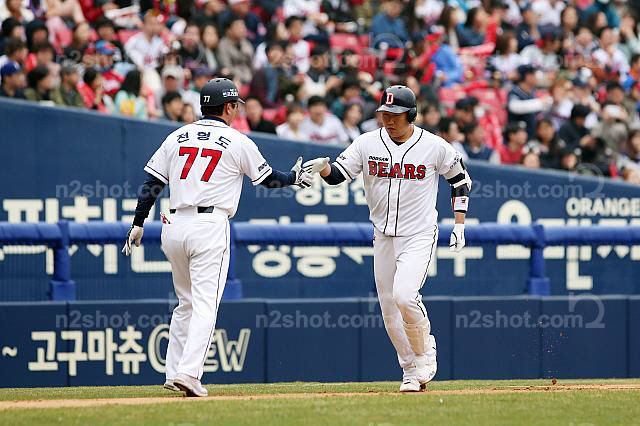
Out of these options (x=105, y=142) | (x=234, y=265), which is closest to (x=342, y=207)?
(x=234, y=265)

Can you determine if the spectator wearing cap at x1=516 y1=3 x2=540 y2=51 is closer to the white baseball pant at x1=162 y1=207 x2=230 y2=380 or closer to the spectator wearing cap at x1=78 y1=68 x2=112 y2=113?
the spectator wearing cap at x1=78 y1=68 x2=112 y2=113

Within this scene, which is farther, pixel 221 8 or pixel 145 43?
pixel 221 8

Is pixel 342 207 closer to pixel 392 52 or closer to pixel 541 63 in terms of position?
pixel 392 52

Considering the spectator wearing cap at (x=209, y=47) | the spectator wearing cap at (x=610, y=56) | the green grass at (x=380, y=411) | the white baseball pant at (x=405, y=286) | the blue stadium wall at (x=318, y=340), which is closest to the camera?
the green grass at (x=380, y=411)

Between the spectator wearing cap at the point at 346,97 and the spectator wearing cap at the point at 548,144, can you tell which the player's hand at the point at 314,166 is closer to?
the spectator wearing cap at the point at 346,97

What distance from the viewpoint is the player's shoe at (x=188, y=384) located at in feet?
23.2

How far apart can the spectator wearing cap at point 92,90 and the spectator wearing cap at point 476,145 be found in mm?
3866

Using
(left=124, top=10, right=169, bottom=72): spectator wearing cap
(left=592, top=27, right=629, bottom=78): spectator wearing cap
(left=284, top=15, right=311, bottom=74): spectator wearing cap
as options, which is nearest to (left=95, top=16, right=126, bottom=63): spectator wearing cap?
(left=124, top=10, right=169, bottom=72): spectator wearing cap

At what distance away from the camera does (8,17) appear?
40.5 feet

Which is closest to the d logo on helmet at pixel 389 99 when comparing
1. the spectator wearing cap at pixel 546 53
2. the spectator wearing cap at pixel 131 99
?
the spectator wearing cap at pixel 131 99

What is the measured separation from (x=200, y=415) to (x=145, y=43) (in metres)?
7.43

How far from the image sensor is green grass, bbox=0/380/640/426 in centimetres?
627

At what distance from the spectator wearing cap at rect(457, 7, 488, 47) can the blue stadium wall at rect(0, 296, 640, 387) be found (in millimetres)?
5920

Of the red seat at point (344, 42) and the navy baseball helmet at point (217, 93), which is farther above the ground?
the red seat at point (344, 42)
